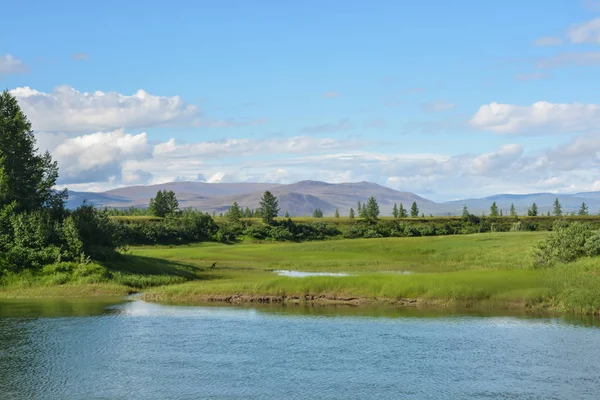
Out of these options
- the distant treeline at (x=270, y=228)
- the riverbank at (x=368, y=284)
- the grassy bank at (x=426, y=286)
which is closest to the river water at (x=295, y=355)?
the grassy bank at (x=426, y=286)

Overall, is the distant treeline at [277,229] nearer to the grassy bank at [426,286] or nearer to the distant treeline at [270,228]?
the distant treeline at [270,228]

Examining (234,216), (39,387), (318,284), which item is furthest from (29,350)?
(234,216)

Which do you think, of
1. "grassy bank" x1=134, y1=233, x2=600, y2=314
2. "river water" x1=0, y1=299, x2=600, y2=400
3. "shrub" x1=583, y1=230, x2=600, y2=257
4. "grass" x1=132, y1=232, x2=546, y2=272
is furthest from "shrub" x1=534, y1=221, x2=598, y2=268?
"river water" x1=0, y1=299, x2=600, y2=400

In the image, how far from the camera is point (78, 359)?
40.0 meters

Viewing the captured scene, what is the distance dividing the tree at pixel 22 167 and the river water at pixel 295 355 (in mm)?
29293

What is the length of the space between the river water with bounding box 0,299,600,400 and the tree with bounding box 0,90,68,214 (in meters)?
29.3

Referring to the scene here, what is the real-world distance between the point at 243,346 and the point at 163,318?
12654 millimetres

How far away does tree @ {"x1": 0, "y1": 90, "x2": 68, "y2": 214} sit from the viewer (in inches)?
3206

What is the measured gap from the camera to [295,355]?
1582 inches

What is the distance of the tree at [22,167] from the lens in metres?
81.4

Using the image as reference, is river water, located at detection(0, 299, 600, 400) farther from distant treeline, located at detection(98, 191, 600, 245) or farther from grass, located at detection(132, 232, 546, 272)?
distant treeline, located at detection(98, 191, 600, 245)

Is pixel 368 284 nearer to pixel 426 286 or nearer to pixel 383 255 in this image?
pixel 426 286

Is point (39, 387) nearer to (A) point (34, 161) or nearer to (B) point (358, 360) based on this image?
Result: (B) point (358, 360)

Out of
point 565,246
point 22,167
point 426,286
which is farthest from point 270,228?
point 426,286
